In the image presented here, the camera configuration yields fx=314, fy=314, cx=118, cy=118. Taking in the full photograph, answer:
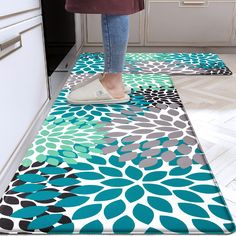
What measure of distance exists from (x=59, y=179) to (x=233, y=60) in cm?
192

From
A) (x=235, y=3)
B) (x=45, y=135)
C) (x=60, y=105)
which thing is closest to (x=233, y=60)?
(x=235, y=3)

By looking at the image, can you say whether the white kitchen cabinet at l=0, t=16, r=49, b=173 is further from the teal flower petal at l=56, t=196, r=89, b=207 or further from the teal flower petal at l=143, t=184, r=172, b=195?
the teal flower petal at l=143, t=184, r=172, b=195

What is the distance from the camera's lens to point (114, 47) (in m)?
1.40

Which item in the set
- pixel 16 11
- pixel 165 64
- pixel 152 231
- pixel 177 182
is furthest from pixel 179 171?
pixel 165 64

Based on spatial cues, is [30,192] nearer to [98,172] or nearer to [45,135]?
[98,172]

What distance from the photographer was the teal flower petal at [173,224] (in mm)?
750

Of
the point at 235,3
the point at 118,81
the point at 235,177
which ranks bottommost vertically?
the point at 235,177

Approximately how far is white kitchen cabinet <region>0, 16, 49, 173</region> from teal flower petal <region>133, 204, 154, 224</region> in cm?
39

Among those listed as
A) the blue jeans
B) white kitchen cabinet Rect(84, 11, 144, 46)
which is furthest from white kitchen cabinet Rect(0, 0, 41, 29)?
white kitchen cabinet Rect(84, 11, 144, 46)

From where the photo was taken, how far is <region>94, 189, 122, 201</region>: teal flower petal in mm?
856

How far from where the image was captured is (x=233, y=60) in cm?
241

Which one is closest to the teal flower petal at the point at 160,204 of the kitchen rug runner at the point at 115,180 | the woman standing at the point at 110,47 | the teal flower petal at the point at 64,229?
the kitchen rug runner at the point at 115,180

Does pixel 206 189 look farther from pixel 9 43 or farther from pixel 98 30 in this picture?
pixel 98 30

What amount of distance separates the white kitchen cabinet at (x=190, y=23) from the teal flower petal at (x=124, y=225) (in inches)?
83.5
